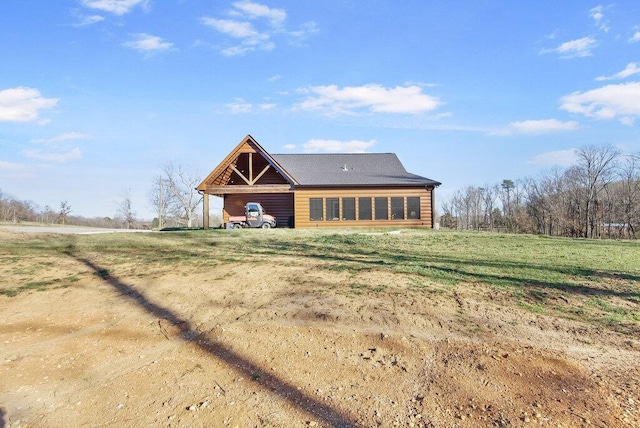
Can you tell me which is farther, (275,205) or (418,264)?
(275,205)

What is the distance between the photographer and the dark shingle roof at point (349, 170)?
22391 millimetres

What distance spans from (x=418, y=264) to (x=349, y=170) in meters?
16.5

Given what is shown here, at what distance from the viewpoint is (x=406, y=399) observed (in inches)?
136

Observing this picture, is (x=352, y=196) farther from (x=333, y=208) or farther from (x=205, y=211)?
(x=205, y=211)

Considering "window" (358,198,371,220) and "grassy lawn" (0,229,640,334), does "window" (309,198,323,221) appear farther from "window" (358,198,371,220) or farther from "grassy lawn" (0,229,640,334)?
"grassy lawn" (0,229,640,334)

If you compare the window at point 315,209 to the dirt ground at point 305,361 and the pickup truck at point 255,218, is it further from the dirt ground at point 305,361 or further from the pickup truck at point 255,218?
the dirt ground at point 305,361

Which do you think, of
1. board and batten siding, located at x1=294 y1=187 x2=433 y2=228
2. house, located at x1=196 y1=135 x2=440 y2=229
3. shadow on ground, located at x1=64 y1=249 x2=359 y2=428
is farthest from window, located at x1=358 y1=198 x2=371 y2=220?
shadow on ground, located at x1=64 y1=249 x2=359 y2=428

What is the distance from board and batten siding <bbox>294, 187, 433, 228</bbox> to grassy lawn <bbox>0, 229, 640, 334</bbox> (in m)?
9.20

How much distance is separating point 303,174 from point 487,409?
21.0m

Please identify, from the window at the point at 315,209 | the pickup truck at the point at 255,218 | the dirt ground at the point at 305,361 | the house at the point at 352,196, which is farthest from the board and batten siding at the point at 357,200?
the dirt ground at the point at 305,361

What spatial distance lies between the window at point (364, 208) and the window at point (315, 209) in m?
2.36

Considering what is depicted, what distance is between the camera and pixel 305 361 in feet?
13.8

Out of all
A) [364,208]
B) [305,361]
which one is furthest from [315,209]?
[305,361]

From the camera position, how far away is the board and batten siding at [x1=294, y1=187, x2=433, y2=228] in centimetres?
2236
